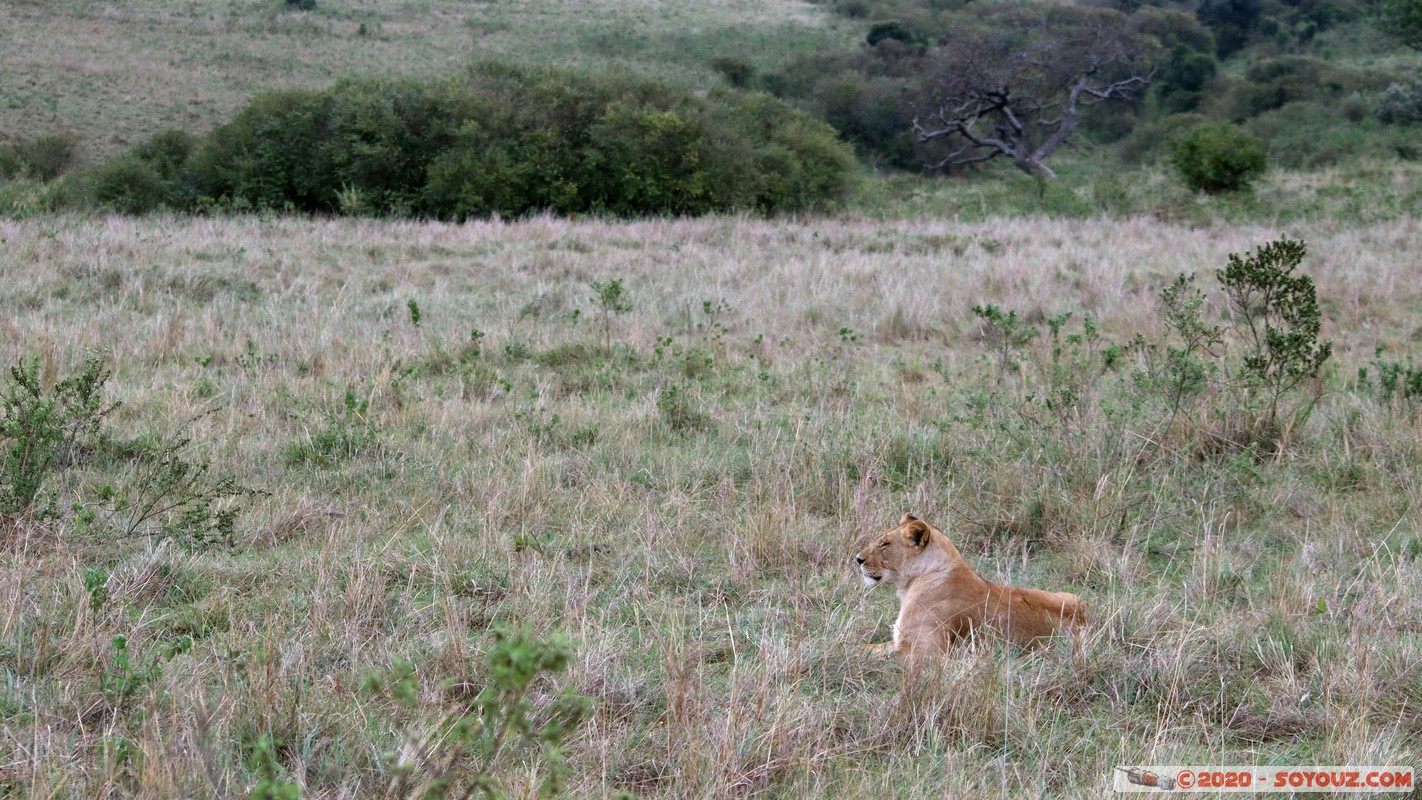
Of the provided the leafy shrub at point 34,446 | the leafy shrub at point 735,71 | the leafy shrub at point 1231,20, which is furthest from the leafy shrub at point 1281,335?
the leafy shrub at point 1231,20

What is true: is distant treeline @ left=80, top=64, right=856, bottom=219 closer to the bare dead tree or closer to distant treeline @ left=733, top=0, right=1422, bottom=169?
the bare dead tree

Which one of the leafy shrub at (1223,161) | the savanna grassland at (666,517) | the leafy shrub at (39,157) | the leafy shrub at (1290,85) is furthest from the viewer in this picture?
the leafy shrub at (1290,85)

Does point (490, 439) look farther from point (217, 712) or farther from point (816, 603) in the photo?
point (217, 712)

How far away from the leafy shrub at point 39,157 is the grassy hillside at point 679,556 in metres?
21.2

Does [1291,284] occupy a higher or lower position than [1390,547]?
higher

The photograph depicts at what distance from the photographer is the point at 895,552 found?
388 cm

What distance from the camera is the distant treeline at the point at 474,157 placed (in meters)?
22.3

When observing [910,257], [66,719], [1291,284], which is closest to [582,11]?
[910,257]

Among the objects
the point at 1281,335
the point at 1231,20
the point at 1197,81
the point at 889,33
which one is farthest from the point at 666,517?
the point at 1231,20

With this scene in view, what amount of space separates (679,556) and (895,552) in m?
0.92

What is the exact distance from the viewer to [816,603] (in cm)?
413

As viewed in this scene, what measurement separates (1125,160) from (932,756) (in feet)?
133

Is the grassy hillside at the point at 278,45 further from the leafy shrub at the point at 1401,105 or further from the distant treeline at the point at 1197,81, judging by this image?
the leafy shrub at the point at 1401,105

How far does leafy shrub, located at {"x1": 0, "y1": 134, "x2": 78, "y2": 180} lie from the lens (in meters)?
27.5
